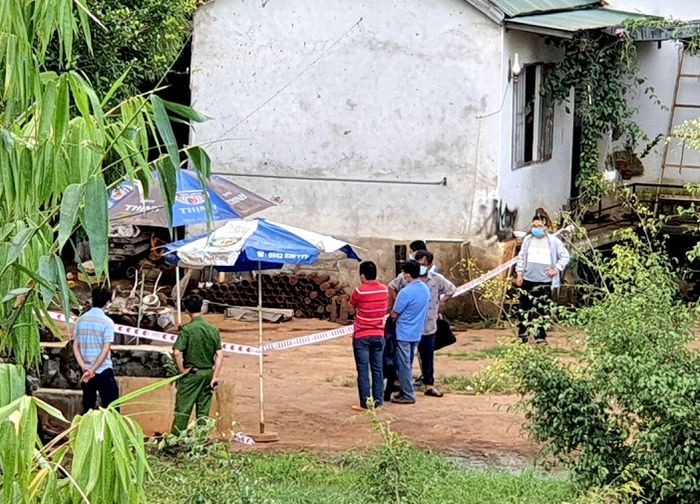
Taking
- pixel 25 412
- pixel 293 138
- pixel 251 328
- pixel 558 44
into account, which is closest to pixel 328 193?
pixel 293 138

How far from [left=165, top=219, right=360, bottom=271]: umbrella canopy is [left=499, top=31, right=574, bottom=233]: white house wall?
22.9ft

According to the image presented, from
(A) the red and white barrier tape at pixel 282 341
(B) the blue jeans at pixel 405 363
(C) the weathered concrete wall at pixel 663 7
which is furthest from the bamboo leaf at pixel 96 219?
(C) the weathered concrete wall at pixel 663 7

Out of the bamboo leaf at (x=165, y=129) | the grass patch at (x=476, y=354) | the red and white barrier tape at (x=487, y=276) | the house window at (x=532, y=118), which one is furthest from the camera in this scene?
the house window at (x=532, y=118)

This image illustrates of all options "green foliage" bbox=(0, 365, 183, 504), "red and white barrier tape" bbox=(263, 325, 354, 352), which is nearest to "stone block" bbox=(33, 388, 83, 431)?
"red and white barrier tape" bbox=(263, 325, 354, 352)

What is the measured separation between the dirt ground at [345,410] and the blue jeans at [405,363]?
186mm

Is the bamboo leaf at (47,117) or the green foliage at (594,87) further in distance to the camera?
the green foliage at (594,87)

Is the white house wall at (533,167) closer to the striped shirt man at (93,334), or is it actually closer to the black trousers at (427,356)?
the black trousers at (427,356)

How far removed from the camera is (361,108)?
59.8 ft

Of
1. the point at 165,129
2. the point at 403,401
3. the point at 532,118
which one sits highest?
the point at 532,118

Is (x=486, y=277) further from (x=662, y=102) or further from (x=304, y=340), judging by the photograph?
(x=662, y=102)

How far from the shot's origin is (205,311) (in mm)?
18641

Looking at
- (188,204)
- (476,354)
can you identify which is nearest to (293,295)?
(476,354)

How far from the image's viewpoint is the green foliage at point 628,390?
7.27 meters

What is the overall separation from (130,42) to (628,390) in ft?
25.5
